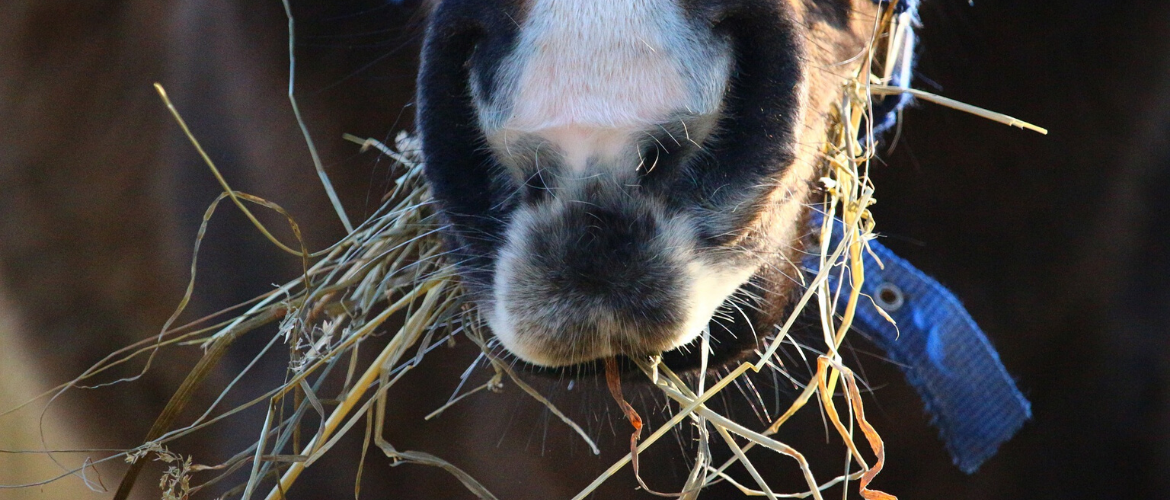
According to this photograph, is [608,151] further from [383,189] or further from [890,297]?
[383,189]

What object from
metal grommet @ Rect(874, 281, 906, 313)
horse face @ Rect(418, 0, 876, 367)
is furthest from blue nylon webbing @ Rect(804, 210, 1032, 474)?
horse face @ Rect(418, 0, 876, 367)

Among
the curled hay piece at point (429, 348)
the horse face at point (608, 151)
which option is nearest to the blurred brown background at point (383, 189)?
the curled hay piece at point (429, 348)

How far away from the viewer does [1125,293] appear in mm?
980

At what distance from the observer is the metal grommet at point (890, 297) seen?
852 mm

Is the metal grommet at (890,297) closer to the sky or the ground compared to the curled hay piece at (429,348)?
closer to the ground

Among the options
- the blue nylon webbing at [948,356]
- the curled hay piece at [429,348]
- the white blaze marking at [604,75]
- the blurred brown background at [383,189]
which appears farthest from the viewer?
the blurred brown background at [383,189]

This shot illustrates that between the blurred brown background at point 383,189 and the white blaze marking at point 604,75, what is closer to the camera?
the white blaze marking at point 604,75

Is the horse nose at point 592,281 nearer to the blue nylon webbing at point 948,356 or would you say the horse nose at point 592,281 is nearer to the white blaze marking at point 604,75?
the white blaze marking at point 604,75

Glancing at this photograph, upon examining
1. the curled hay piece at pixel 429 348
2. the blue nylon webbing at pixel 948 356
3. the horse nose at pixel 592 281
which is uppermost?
the horse nose at pixel 592 281

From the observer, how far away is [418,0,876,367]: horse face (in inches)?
16.2

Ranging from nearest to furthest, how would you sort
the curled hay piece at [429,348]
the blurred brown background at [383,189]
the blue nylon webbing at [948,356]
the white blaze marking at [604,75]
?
1. the white blaze marking at [604,75]
2. the curled hay piece at [429,348]
3. the blue nylon webbing at [948,356]
4. the blurred brown background at [383,189]

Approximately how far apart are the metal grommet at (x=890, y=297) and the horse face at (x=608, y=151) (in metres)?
0.43

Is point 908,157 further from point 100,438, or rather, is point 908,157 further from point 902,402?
point 100,438

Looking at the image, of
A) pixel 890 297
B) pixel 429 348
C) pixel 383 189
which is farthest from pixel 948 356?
pixel 383 189
